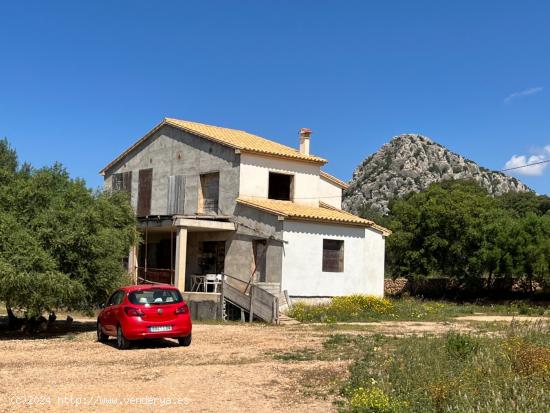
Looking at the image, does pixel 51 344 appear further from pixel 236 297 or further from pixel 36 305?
pixel 236 297

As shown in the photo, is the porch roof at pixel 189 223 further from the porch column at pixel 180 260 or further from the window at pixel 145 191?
the window at pixel 145 191

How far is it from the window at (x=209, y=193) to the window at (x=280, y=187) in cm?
265

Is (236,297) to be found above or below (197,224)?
below

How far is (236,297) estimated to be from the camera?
914 inches

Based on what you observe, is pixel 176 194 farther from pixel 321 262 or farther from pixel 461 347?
pixel 461 347

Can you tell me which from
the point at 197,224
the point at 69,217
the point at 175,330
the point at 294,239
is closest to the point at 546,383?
the point at 175,330

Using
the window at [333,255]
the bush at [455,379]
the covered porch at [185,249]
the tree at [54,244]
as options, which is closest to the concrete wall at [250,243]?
the covered porch at [185,249]

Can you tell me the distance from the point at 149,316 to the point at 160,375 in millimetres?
3799

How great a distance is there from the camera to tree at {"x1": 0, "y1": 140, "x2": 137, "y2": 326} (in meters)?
15.2

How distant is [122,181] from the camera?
3347 cm

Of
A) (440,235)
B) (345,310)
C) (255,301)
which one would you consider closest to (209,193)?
(255,301)

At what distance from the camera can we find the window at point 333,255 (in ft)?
84.2

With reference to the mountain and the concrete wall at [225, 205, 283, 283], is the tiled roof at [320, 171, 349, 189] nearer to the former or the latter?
the concrete wall at [225, 205, 283, 283]

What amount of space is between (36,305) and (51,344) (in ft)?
3.67
